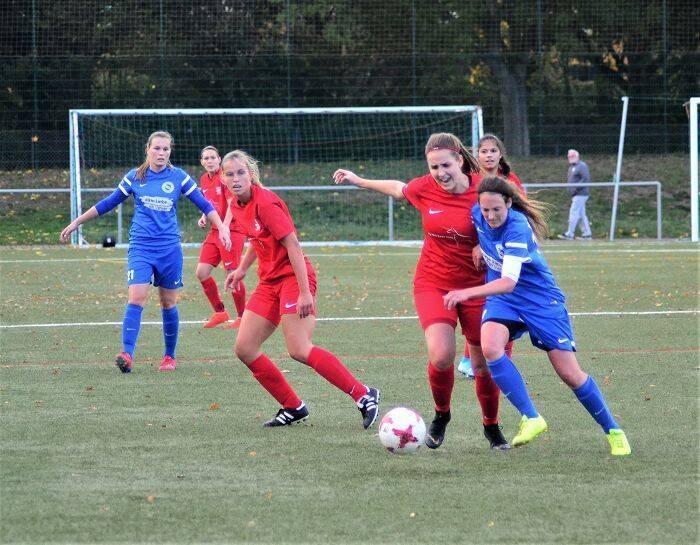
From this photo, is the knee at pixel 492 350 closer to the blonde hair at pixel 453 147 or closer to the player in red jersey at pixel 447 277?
the player in red jersey at pixel 447 277

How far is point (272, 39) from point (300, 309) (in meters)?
22.4

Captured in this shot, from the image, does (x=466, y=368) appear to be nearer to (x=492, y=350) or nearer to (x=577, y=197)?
(x=492, y=350)

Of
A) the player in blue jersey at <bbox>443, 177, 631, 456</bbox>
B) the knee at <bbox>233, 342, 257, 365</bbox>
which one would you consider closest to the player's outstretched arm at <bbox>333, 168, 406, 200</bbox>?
the player in blue jersey at <bbox>443, 177, 631, 456</bbox>

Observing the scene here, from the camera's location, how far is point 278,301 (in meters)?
6.77

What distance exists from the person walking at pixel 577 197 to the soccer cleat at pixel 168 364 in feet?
51.4

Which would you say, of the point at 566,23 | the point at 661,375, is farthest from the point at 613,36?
the point at 661,375

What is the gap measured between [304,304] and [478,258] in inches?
40.8

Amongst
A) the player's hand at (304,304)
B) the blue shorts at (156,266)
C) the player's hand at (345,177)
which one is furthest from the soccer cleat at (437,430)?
the blue shorts at (156,266)

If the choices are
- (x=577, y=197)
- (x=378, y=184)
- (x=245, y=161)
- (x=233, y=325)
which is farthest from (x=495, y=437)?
(x=577, y=197)

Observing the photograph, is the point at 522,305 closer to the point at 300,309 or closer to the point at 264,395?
the point at 300,309

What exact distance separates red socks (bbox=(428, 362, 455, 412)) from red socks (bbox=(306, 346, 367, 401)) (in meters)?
0.55

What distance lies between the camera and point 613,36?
28.8 m

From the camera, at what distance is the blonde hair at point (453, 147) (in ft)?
20.6

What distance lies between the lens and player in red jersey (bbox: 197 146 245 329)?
38.0 ft
